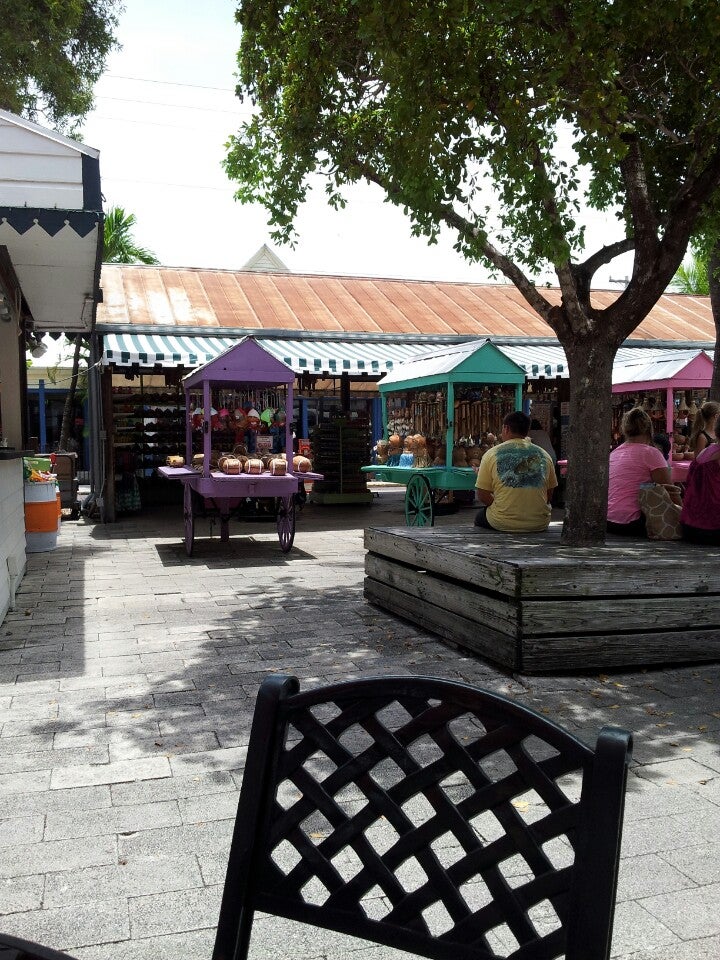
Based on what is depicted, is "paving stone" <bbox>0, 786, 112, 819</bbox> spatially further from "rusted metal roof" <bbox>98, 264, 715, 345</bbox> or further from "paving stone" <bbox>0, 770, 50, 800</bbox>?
"rusted metal roof" <bbox>98, 264, 715, 345</bbox>

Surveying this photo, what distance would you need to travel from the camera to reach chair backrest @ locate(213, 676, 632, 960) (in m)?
1.18

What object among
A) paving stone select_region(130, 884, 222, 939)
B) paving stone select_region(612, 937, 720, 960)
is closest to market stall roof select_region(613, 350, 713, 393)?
paving stone select_region(612, 937, 720, 960)

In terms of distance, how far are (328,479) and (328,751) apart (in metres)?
15.1

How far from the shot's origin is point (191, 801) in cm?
340

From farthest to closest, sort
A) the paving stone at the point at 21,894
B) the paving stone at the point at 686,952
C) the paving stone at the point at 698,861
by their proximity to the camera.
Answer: the paving stone at the point at 698,861 → the paving stone at the point at 21,894 → the paving stone at the point at 686,952

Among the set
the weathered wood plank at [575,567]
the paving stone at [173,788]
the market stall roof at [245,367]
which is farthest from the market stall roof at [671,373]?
the paving stone at [173,788]

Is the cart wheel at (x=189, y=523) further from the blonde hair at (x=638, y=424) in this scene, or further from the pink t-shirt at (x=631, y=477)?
the blonde hair at (x=638, y=424)

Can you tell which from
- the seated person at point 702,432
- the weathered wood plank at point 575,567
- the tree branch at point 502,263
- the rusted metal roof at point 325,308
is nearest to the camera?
the weathered wood plank at point 575,567

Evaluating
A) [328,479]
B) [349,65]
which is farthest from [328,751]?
[328,479]

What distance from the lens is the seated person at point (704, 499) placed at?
608 cm

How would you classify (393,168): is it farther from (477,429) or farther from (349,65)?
(477,429)

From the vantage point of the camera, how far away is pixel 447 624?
19.0 ft

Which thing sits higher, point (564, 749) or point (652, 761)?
point (564, 749)

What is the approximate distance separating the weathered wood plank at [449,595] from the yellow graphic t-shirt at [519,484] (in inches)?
36.7
